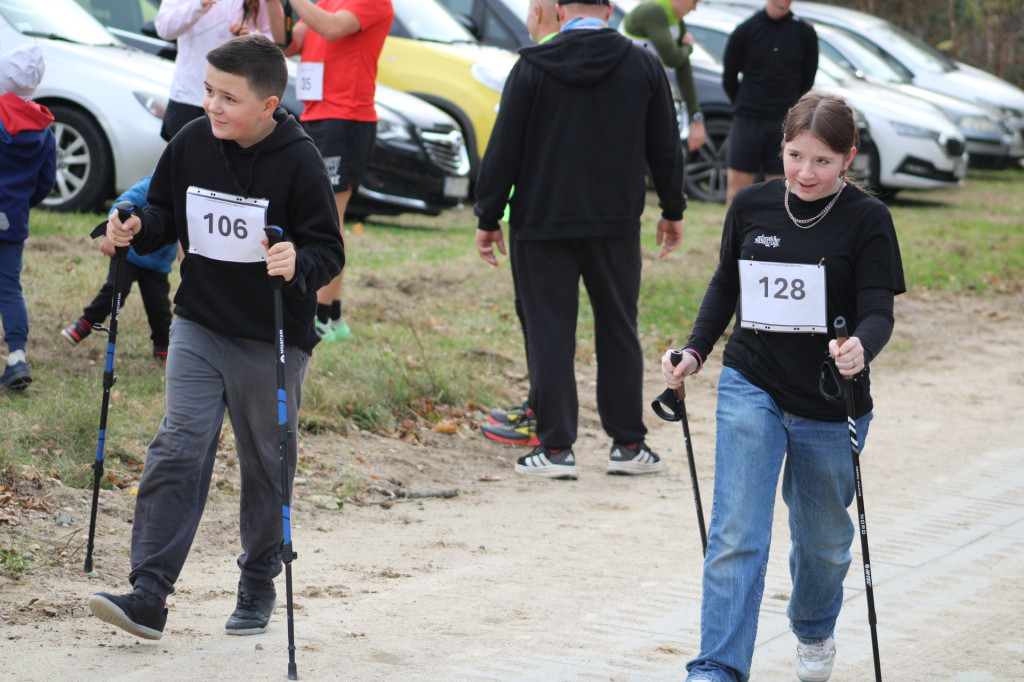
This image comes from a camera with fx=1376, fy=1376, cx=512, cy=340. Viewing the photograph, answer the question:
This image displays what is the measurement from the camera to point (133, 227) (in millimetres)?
4250

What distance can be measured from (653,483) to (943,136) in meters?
11.6

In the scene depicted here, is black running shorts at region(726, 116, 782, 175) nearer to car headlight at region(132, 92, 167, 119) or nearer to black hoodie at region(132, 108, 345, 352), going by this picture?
car headlight at region(132, 92, 167, 119)

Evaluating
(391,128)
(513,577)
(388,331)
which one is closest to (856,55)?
(391,128)

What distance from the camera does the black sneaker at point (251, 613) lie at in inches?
173

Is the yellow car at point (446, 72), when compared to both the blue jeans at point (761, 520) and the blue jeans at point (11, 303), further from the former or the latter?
the blue jeans at point (761, 520)

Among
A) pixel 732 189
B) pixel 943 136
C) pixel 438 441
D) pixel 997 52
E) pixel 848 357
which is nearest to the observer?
pixel 848 357

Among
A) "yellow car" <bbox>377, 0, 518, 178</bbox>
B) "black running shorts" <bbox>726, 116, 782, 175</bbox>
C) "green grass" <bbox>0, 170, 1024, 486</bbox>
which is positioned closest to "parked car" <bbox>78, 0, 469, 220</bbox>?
"green grass" <bbox>0, 170, 1024, 486</bbox>

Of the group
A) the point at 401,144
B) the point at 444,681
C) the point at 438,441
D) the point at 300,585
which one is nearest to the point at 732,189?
the point at 401,144

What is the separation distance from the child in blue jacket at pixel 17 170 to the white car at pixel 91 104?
11.2 ft

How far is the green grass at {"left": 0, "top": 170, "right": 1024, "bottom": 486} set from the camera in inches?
241

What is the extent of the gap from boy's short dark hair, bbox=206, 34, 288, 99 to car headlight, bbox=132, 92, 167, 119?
251 inches

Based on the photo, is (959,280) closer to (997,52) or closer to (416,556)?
(416,556)

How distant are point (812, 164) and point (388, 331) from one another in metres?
5.18

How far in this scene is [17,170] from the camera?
6.89 metres
